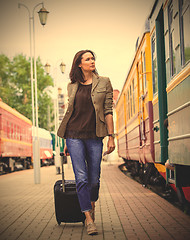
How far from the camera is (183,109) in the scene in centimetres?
502

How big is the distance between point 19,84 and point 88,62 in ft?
159

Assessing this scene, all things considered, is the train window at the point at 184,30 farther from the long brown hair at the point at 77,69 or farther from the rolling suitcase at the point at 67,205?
the rolling suitcase at the point at 67,205

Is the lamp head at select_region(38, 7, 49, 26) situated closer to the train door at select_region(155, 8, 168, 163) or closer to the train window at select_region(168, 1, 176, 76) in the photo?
the train door at select_region(155, 8, 168, 163)

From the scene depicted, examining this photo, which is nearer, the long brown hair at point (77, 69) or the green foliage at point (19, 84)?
the long brown hair at point (77, 69)

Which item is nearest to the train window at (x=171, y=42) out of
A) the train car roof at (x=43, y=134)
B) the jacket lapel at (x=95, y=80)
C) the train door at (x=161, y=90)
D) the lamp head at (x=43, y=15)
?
the train door at (x=161, y=90)

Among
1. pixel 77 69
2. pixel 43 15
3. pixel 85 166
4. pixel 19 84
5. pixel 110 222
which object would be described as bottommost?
pixel 110 222

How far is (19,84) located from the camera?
52.8 meters

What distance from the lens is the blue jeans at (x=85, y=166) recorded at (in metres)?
5.02

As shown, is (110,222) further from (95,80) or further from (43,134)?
(43,134)

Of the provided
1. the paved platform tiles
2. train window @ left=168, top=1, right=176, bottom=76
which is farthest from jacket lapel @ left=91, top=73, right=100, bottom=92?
the paved platform tiles

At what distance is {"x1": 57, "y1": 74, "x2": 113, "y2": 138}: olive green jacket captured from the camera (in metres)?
5.12

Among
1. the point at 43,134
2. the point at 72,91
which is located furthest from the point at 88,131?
the point at 43,134

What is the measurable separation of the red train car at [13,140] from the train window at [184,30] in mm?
17290

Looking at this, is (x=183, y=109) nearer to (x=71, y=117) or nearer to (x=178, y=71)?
(x=178, y=71)
